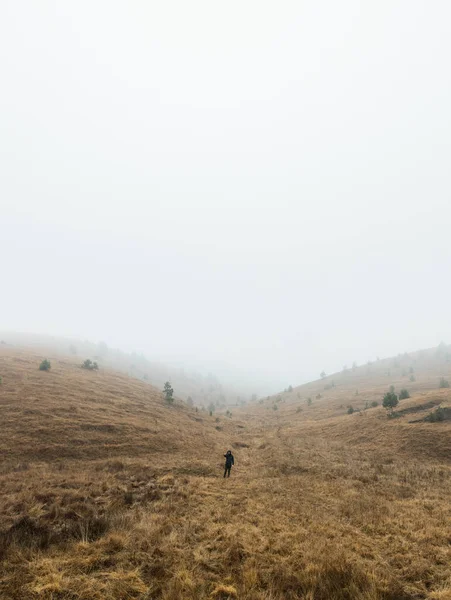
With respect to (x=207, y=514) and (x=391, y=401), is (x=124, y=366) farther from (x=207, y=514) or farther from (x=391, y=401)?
(x=207, y=514)

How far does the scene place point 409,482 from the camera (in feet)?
59.1

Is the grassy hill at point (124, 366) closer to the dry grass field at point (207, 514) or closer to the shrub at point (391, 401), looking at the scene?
the dry grass field at point (207, 514)

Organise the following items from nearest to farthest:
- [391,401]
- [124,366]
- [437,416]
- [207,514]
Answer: [207,514] < [437,416] < [391,401] < [124,366]

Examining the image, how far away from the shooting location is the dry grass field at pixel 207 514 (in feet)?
27.2

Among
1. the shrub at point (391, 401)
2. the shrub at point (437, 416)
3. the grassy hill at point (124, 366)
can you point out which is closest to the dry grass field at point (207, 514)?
the shrub at point (437, 416)

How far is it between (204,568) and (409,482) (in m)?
15.6

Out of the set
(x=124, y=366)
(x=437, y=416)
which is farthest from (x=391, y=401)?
(x=124, y=366)

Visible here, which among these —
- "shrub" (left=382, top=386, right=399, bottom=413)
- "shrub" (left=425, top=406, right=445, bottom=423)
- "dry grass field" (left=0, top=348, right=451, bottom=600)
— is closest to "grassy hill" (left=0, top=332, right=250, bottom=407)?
"dry grass field" (left=0, top=348, right=451, bottom=600)

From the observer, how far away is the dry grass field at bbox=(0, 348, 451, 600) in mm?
8281

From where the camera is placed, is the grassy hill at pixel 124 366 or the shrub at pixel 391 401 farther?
the grassy hill at pixel 124 366

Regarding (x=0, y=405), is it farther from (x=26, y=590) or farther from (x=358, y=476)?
(x=358, y=476)

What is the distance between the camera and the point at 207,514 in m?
13.4

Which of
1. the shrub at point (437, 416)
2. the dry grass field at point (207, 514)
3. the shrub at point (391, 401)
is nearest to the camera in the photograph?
the dry grass field at point (207, 514)

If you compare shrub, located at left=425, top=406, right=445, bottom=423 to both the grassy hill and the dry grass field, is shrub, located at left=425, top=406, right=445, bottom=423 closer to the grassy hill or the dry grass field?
the dry grass field
